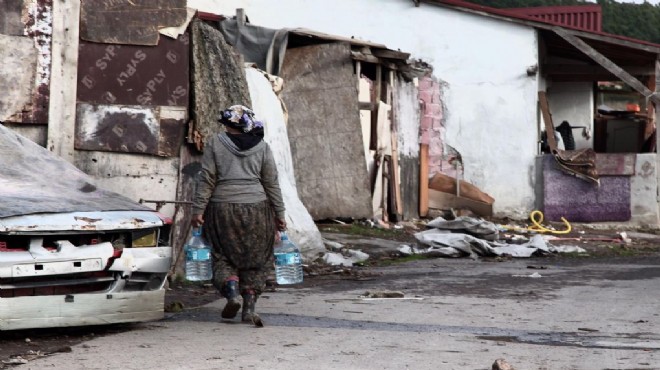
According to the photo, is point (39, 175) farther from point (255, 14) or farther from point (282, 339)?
point (255, 14)

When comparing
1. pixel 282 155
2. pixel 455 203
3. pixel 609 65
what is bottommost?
pixel 455 203

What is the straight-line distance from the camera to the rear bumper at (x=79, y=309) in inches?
316

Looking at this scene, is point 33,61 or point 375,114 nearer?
point 33,61

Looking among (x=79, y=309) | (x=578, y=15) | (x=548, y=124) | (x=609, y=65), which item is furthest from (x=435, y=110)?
(x=79, y=309)

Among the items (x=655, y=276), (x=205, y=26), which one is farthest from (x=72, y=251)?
(x=655, y=276)

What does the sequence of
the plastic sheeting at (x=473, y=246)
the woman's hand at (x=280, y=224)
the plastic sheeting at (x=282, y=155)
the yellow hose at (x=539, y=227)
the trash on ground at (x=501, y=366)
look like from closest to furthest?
the trash on ground at (x=501, y=366)
the woman's hand at (x=280, y=224)
the plastic sheeting at (x=282, y=155)
the plastic sheeting at (x=473, y=246)
the yellow hose at (x=539, y=227)

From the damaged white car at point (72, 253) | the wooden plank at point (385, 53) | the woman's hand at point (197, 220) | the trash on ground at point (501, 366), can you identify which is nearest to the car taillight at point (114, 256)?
the damaged white car at point (72, 253)

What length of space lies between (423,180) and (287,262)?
1364 centimetres

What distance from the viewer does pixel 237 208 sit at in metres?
9.53

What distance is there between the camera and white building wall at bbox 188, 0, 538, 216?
80.6ft

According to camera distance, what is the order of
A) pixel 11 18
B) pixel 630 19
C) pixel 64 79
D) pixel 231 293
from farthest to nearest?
pixel 630 19
pixel 64 79
pixel 11 18
pixel 231 293

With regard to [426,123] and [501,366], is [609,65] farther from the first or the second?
[501,366]

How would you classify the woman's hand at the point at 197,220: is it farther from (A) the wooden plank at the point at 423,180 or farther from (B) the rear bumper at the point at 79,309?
(A) the wooden plank at the point at 423,180

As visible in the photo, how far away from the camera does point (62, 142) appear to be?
1188 centimetres
